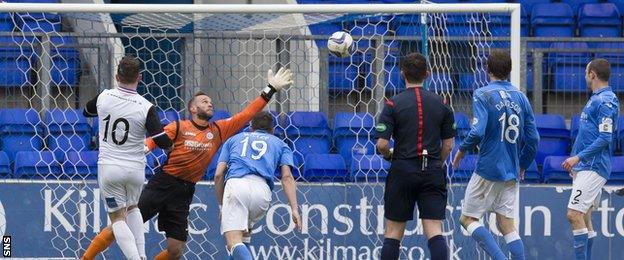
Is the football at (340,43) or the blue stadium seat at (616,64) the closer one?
the football at (340,43)

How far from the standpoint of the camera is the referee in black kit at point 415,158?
973cm

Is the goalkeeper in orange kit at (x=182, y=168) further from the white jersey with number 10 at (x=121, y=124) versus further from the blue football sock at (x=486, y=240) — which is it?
the blue football sock at (x=486, y=240)

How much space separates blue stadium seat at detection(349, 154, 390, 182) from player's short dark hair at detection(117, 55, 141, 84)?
120 inches

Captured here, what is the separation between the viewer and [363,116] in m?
13.0

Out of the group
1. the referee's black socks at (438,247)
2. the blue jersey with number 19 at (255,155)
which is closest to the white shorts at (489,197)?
the referee's black socks at (438,247)

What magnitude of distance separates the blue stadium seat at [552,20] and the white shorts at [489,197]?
481 cm

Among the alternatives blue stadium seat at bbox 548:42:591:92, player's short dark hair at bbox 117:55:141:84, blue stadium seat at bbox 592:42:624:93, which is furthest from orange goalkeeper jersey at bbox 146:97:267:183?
blue stadium seat at bbox 592:42:624:93

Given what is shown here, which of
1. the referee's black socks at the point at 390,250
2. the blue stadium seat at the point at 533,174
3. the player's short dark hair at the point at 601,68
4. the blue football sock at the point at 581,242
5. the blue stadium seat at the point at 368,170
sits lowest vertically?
the blue football sock at the point at 581,242

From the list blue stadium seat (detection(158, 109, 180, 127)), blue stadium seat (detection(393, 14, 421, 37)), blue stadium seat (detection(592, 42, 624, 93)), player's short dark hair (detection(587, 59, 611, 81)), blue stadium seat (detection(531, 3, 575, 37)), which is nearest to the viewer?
player's short dark hair (detection(587, 59, 611, 81))

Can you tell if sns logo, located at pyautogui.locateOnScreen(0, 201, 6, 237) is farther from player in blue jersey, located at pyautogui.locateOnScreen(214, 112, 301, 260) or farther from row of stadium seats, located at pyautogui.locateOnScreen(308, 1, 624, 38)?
row of stadium seats, located at pyautogui.locateOnScreen(308, 1, 624, 38)

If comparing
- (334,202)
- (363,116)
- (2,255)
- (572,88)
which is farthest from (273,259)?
(572,88)

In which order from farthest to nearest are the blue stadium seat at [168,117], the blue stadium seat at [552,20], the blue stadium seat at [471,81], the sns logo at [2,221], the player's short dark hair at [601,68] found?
the blue stadium seat at [552,20], the blue stadium seat at [471,81], the blue stadium seat at [168,117], the sns logo at [2,221], the player's short dark hair at [601,68]

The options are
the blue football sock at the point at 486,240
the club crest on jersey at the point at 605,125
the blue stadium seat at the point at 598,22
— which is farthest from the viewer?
the blue stadium seat at the point at 598,22

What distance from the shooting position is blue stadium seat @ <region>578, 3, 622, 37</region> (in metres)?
15.1
